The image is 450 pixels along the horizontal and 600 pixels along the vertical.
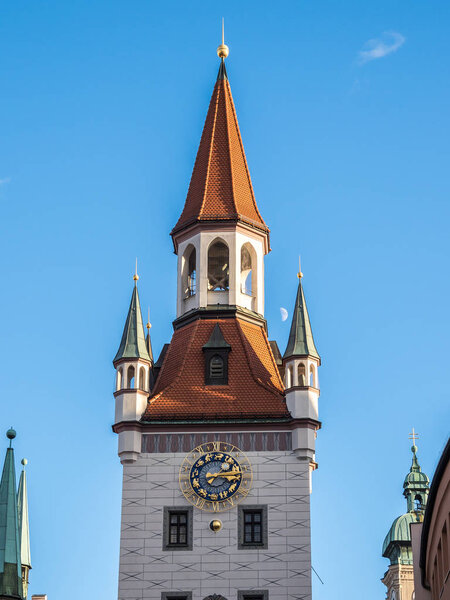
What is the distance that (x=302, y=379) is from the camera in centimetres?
5494

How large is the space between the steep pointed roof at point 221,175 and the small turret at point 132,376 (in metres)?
4.71

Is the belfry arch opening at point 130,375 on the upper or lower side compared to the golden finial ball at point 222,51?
lower

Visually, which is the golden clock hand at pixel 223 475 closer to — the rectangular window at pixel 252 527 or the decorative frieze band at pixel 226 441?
the decorative frieze band at pixel 226 441

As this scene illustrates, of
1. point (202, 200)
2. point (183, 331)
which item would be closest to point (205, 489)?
point (183, 331)

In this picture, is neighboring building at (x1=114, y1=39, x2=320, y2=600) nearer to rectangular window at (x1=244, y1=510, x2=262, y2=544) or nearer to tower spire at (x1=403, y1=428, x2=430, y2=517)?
rectangular window at (x1=244, y1=510, x2=262, y2=544)

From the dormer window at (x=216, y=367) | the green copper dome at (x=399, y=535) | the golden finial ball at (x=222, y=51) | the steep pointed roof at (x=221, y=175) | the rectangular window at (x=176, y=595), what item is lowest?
the rectangular window at (x=176, y=595)

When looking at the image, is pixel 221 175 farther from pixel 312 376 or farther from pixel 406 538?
pixel 406 538

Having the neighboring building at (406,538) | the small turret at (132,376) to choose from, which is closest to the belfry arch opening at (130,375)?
the small turret at (132,376)

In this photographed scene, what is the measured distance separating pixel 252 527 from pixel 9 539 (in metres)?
9.71

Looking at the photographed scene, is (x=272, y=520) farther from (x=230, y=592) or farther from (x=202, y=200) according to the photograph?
(x=202, y=200)

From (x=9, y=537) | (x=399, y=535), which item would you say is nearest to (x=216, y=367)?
(x=9, y=537)

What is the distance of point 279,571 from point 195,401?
6.90m

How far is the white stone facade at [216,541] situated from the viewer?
167 feet

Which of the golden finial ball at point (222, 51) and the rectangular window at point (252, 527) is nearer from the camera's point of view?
the rectangular window at point (252, 527)
